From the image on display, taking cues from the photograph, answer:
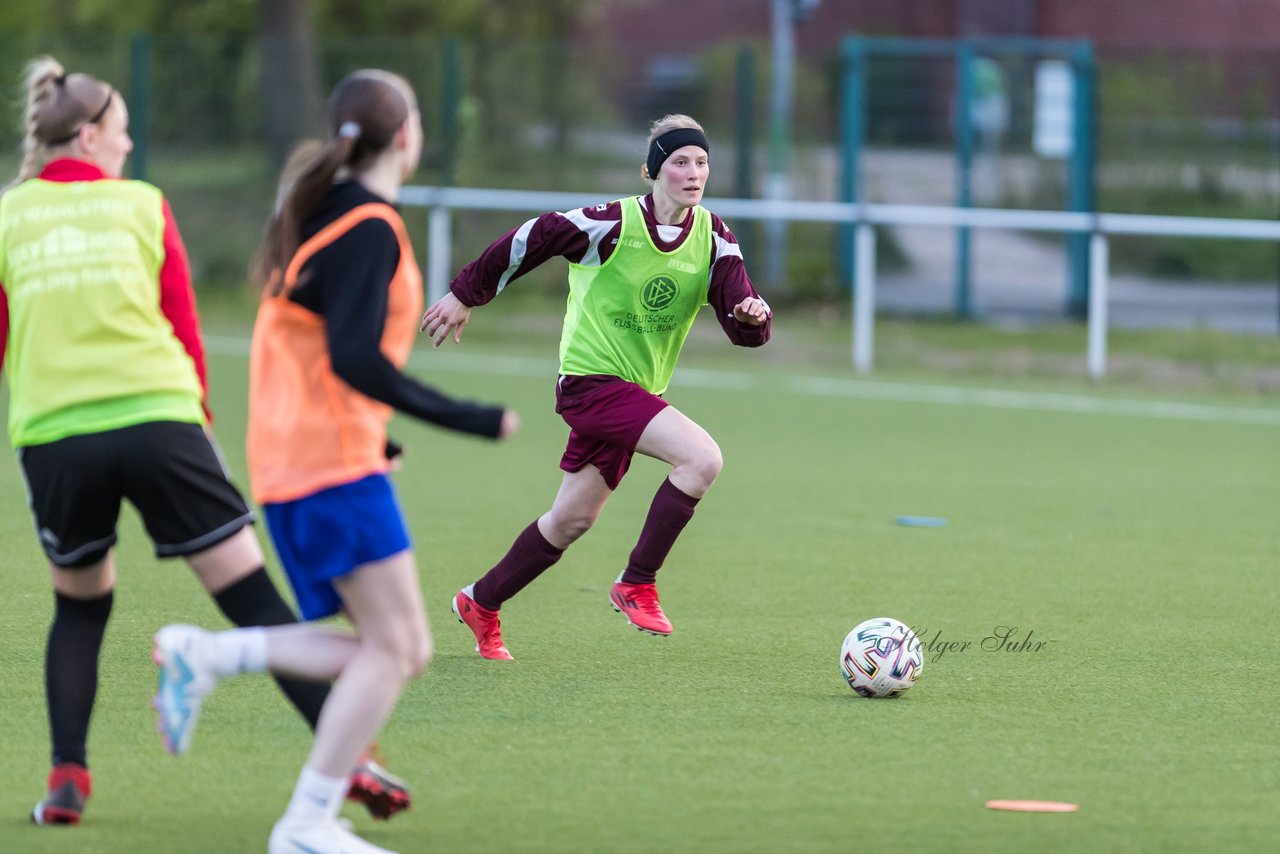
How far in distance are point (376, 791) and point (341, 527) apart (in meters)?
0.63

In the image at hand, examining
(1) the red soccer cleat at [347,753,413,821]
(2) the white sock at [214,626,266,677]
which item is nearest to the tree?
→ (1) the red soccer cleat at [347,753,413,821]

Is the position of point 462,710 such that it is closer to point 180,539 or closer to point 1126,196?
point 180,539

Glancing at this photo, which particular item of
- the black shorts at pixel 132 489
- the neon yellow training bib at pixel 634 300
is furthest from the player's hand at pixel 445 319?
the black shorts at pixel 132 489

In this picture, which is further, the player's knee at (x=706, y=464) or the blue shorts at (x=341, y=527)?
the player's knee at (x=706, y=464)

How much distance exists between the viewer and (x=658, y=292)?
6.36 metres

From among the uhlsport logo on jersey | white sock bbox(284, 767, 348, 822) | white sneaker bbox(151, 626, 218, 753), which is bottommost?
white sock bbox(284, 767, 348, 822)

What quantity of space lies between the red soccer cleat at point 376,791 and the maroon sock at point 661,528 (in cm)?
224

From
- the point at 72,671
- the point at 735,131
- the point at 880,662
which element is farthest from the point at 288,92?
the point at 72,671

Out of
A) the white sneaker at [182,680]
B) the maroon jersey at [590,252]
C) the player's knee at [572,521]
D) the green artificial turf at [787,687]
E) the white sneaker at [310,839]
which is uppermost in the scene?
the maroon jersey at [590,252]

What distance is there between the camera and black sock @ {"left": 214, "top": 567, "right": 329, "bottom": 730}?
4.32 m

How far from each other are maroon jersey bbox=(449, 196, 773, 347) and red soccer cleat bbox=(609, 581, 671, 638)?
0.89m

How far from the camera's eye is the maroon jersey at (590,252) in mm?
6234

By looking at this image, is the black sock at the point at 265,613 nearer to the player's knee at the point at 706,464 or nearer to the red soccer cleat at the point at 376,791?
the red soccer cleat at the point at 376,791

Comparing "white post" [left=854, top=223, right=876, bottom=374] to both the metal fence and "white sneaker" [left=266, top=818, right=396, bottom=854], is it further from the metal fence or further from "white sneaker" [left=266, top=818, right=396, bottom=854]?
"white sneaker" [left=266, top=818, right=396, bottom=854]
